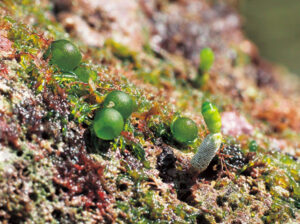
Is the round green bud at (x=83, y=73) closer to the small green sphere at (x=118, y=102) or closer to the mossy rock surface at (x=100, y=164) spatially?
the mossy rock surface at (x=100, y=164)

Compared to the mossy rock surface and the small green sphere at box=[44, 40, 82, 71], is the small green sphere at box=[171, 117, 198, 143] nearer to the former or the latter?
the mossy rock surface

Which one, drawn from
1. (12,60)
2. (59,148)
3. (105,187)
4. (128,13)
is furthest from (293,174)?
(128,13)

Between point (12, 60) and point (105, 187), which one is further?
point (12, 60)

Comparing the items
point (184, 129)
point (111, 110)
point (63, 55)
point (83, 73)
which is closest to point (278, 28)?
point (184, 129)

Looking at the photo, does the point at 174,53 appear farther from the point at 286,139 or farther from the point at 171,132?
the point at 171,132

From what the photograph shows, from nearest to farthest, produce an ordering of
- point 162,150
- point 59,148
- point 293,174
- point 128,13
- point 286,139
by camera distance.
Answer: point 59,148 → point 162,150 → point 293,174 → point 286,139 → point 128,13

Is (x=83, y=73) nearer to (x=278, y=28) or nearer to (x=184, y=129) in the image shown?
(x=184, y=129)

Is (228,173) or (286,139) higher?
(286,139)
